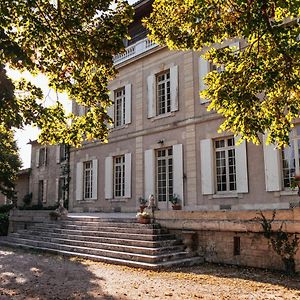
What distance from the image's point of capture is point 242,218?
8.04 m

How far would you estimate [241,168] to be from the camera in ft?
36.6

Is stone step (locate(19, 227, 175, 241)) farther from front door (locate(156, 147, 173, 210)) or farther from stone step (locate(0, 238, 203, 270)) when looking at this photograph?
front door (locate(156, 147, 173, 210))

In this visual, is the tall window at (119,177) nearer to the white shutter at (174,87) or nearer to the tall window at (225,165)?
the white shutter at (174,87)

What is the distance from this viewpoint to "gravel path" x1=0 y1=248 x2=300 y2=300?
5.61 meters

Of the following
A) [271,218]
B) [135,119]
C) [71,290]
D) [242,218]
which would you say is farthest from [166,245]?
[135,119]

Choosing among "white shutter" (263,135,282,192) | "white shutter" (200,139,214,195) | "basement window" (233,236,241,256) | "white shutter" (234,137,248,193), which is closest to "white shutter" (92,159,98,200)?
"white shutter" (200,139,214,195)

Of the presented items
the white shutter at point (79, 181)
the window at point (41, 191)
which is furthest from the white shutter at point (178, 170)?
the window at point (41, 191)

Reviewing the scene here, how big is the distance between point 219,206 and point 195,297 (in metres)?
6.39

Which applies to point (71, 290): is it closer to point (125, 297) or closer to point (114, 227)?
point (125, 297)

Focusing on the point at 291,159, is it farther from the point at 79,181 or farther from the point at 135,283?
the point at 79,181

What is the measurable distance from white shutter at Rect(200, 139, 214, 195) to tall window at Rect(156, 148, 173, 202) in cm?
168

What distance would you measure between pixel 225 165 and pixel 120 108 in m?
6.34

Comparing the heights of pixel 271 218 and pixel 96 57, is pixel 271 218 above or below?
below

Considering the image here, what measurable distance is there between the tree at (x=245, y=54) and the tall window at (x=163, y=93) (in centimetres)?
741
